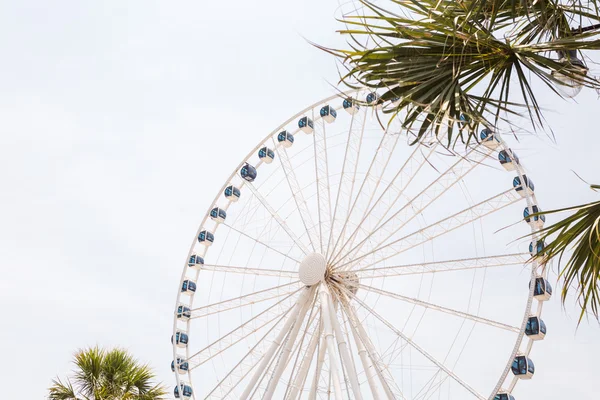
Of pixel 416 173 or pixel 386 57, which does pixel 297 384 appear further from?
pixel 386 57

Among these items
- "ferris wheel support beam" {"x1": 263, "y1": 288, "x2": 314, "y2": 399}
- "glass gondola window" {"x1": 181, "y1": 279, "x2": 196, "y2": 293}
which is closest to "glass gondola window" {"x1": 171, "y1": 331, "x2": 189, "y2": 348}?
"glass gondola window" {"x1": 181, "y1": 279, "x2": 196, "y2": 293}

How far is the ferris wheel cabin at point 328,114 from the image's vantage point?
2331 cm

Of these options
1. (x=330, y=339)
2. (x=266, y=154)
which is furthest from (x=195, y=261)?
(x=330, y=339)

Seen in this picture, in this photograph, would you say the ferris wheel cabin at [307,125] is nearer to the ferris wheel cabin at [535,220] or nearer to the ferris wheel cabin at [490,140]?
the ferris wheel cabin at [490,140]

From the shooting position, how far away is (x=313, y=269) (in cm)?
2008

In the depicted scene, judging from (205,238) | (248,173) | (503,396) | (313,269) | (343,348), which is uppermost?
(248,173)

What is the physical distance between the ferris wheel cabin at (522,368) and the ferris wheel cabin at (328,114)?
30.5 ft

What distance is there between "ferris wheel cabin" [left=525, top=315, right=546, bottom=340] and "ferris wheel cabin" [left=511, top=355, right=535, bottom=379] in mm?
550

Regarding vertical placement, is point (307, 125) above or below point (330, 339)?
above

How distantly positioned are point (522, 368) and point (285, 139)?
10.0 metres

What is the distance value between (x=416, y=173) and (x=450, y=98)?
48.7 ft

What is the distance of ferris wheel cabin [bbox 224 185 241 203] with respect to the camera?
24.2 metres

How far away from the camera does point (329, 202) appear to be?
69.5ft

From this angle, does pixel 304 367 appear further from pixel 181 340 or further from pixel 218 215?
pixel 218 215
